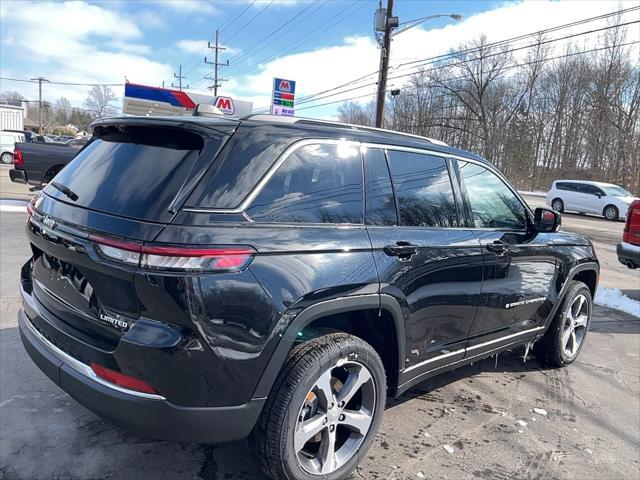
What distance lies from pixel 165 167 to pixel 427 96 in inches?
2307

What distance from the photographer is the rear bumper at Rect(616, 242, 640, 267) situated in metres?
7.02

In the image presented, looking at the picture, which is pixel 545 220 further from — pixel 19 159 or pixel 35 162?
pixel 19 159

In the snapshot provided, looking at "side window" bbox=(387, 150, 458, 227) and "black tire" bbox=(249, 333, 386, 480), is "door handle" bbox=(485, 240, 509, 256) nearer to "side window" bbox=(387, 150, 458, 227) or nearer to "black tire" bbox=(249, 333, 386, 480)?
"side window" bbox=(387, 150, 458, 227)

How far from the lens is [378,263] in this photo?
262 cm

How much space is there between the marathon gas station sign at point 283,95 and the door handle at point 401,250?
11619mm

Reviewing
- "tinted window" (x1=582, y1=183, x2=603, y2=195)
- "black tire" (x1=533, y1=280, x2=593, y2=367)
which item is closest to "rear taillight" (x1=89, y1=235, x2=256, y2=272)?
"black tire" (x1=533, y1=280, x2=593, y2=367)

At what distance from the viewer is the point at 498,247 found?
3465 mm

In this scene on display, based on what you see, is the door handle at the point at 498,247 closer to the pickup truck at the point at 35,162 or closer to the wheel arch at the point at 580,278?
the wheel arch at the point at 580,278

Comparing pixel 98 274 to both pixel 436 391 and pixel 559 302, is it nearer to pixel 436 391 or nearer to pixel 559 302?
pixel 436 391

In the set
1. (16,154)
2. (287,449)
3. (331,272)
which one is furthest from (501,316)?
(16,154)

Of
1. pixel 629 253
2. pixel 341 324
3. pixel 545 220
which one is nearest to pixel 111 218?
pixel 341 324

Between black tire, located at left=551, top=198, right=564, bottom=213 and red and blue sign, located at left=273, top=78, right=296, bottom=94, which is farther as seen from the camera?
black tire, located at left=551, top=198, right=564, bottom=213

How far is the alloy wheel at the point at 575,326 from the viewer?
14.7 ft

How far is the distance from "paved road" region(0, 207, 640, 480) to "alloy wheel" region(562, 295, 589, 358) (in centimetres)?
21
